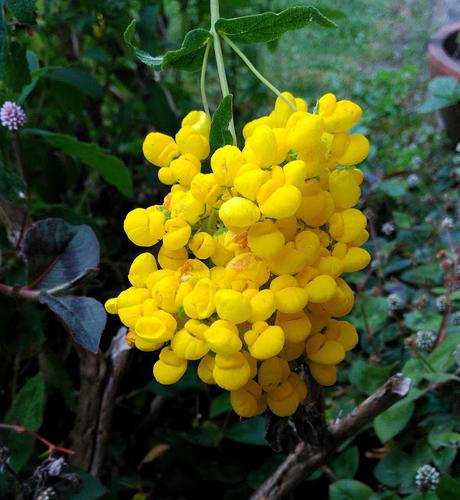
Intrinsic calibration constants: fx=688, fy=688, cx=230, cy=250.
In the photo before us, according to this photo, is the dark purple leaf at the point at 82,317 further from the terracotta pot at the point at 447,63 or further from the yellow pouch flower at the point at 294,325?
the terracotta pot at the point at 447,63

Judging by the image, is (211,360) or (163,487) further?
(163,487)

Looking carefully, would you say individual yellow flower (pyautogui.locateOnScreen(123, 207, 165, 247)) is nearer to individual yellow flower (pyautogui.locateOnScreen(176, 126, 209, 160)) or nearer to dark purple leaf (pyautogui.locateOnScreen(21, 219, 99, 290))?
individual yellow flower (pyautogui.locateOnScreen(176, 126, 209, 160))

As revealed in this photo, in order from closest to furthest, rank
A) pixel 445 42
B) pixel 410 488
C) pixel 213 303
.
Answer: pixel 213 303, pixel 410 488, pixel 445 42

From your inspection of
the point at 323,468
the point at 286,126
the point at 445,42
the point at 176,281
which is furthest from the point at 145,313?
the point at 445,42

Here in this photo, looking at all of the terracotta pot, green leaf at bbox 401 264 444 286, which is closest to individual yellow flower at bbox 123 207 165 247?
green leaf at bbox 401 264 444 286

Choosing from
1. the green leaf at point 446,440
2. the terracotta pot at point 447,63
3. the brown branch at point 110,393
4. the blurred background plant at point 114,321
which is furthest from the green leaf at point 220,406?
the terracotta pot at point 447,63

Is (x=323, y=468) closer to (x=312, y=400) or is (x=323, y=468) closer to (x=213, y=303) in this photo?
(x=312, y=400)

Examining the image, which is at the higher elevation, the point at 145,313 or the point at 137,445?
the point at 145,313

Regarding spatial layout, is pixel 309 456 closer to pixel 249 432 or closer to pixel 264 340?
pixel 249 432

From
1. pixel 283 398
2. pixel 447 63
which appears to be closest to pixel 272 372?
pixel 283 398
